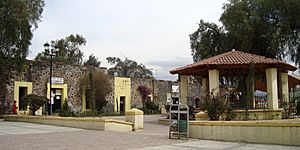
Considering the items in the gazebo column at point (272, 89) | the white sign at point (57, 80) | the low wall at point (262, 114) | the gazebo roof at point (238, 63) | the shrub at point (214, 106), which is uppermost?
the gazebo roof at point (238, 63)

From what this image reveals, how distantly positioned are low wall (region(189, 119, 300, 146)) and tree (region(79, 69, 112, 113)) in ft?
63.6

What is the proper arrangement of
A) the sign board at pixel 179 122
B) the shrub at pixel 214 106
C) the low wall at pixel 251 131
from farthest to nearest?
the shrub at pixel 214 106 → the sign board at pixel 179 122 → the low wall at pixel 251 131

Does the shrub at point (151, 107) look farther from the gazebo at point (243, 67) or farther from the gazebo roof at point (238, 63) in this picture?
the gazebo roof at point (238, 63)

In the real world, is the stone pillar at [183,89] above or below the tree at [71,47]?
below

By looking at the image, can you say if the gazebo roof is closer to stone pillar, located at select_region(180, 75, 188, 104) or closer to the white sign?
stone pillar, located at select_region(180, 75, 188, 104)

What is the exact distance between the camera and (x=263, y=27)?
24.6m

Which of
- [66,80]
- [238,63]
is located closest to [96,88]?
[66,80]

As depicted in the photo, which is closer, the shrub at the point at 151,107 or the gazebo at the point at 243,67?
the gazebo at the point at 243,67

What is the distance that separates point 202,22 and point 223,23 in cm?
244

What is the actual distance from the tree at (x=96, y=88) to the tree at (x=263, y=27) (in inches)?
468

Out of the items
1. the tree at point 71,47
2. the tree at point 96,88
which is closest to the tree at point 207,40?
the tree at point 96,88

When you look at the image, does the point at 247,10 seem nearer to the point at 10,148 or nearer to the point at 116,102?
the point at 116,102

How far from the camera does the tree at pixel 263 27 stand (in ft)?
76.6

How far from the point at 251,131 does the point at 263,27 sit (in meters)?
13.5
